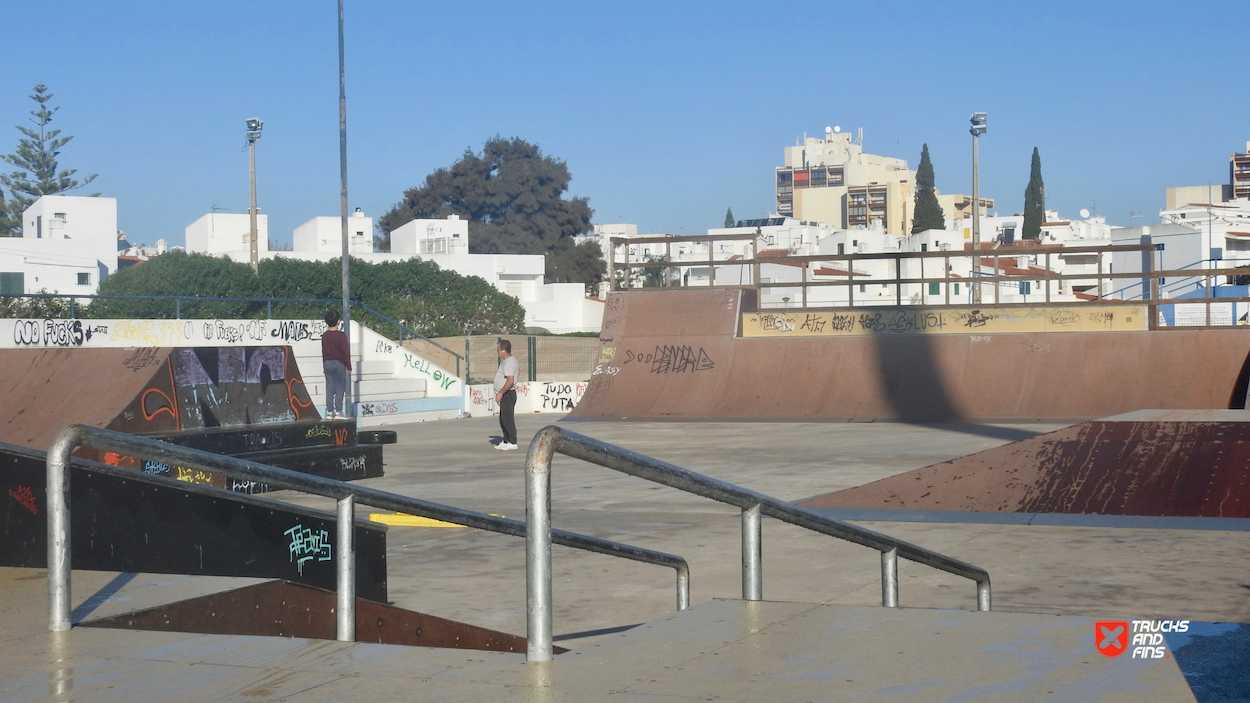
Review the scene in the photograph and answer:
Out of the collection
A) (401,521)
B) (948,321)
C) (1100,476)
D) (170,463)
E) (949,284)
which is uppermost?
(949,284)

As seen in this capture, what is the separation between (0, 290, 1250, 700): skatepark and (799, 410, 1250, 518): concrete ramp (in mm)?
24

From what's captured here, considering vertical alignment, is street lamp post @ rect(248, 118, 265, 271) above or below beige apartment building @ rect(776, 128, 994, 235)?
→ below

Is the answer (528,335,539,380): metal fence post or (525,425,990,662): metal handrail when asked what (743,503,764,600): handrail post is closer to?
(525,425,990,662): metal handrail

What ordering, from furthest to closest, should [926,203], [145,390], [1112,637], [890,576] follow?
[926,203], [145,390], [890,576], [1112,637]

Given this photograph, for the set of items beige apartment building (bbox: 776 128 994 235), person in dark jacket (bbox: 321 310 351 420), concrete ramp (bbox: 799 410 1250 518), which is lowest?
concrete ramp (bbox: 799 410 1250 518)

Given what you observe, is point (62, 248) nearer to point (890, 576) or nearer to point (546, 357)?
point (546, 357)

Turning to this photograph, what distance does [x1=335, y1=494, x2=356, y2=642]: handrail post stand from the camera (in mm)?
4066

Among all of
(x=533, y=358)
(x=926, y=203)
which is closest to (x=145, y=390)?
(x=533, y=358)

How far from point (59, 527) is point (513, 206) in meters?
83.3

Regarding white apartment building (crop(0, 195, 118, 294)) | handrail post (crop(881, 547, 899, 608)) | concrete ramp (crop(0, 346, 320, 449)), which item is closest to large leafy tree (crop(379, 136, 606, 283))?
white apartment building (crop(0, 195, 118, 294))

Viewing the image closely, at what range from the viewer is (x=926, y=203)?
10544 cm

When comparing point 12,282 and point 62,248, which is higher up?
point 62,248

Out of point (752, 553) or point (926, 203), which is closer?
point (752, 553)

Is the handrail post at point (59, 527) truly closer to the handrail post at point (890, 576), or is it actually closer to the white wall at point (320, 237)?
the handrail post at point (890, 576)
